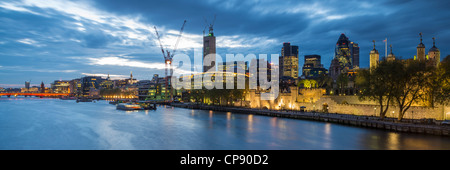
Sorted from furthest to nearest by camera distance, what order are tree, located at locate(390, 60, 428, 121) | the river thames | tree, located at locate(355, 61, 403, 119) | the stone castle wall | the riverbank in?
the stone castle wall < tree, located at locate(355, 61, 403, 119) < tree, located at locate(390, 60, 428, 121) < the riverbank < the river thames

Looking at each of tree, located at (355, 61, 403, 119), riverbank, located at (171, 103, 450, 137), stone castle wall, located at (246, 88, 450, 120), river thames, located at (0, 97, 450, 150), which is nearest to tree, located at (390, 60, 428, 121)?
tree, located at (355, 61, 403, 119)

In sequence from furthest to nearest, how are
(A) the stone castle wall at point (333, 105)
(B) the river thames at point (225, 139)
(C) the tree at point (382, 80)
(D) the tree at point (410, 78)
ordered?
(A) the stone castle wall at point (333, 105), (C) the tree at point (382, 80), (D) the tree at point (410, 78), (B) the river thames at point (225, 139)

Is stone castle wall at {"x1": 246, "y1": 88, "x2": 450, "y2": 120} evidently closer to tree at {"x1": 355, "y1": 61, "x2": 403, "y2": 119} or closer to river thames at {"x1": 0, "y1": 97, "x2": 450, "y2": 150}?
tree at {"x1": 355, "y1": 61, "x2": 403, "y2": 119}

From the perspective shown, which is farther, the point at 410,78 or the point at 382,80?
the point at 382,80

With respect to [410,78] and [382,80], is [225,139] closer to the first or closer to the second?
[382,80]

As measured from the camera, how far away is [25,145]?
120 ft

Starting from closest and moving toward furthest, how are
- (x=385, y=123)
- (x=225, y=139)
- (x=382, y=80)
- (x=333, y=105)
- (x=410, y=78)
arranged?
(x=225, y=139)
(x=410, y=78)
(x=385, y=123)
(x=382, y=80)
(x=333, y=105)

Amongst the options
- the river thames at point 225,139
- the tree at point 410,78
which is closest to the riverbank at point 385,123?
the river thames at point 225,139

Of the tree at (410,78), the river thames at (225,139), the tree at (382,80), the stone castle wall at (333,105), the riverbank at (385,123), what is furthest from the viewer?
the stone castle wall at (333,105)

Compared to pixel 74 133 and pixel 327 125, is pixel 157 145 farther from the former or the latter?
pixel 327 125

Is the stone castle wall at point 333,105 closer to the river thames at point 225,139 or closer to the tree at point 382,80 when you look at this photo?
the tree at point 382,80

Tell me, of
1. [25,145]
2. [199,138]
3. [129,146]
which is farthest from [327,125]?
[25,145]

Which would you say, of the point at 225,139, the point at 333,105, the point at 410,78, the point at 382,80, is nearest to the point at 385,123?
the point at 382,80

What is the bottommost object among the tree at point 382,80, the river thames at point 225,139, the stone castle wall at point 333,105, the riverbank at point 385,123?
the river thames at point 225,139
